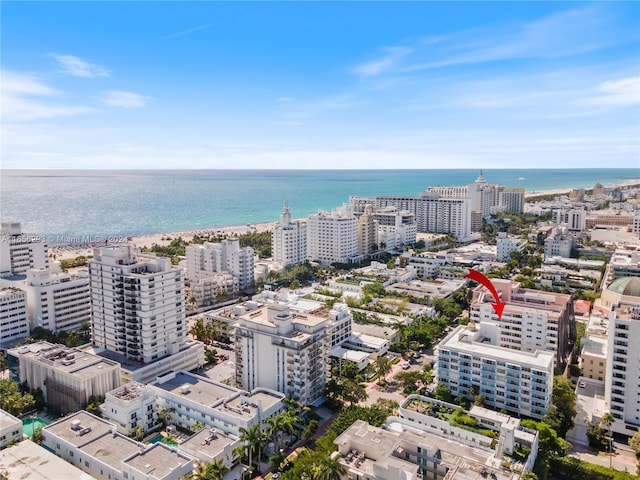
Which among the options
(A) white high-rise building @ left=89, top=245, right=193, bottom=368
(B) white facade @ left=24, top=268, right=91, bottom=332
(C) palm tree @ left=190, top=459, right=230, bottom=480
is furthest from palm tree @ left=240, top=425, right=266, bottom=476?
(B) white facade @ left=24, top=268, right=91, bottom=332

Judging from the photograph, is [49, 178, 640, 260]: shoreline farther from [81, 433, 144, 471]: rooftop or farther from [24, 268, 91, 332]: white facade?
[81, 433, 144, 471]: rooftop

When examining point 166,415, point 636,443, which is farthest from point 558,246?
point 166,415

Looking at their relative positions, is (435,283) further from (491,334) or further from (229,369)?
(229,369)

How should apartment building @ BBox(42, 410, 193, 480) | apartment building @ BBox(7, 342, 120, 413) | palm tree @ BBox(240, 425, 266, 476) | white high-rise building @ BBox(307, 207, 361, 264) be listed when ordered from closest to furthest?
apartment building @ BBox(42, 410, 193, 480) → palm tree @ BBox(240, 425, 266, 476) → apartment building @ BBox(7, 342, 120, 413) → white high-rise building @ BBox(307, 207, 361, 264)

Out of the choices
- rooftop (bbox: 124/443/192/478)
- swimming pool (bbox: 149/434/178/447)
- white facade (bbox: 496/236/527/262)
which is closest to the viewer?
rooftop (bbox: 124/443/192/478)

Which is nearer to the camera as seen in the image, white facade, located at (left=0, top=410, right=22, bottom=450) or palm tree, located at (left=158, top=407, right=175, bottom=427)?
white facade, located at (left=0, top=410, right=22, bottom=450)

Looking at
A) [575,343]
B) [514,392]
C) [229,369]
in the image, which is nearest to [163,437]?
[229,369]

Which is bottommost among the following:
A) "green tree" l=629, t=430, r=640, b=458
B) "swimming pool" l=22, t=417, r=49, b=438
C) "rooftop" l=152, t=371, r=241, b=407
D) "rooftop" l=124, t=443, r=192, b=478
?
"swimming pool" l=22, t=417, r=49, b=438
